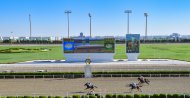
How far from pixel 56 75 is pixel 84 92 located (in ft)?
34.9

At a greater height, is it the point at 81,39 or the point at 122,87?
the point at 81,39

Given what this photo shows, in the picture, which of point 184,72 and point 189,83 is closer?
point 189,83

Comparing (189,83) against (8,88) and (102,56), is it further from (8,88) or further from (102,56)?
(102,56)

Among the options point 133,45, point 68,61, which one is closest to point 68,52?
point 68,61

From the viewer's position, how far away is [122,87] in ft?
119

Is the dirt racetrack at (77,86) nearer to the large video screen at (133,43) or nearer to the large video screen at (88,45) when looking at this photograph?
the large video screen at (88,45)

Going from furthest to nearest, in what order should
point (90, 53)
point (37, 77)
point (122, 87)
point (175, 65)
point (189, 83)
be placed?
point (90, 53) < point (175, 65) < point (37, 77) < point (189, 83) < point (122, 87)

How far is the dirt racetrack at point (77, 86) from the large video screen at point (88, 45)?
1958cm

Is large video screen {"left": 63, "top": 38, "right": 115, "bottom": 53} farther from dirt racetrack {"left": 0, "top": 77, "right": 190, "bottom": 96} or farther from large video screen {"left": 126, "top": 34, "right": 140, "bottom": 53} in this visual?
dirt racetrack {"left": 0, "top": 77, "right": 190, "bottom": 96}

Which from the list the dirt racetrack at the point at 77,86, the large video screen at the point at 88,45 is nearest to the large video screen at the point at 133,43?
the large video screen at the point at 88,45

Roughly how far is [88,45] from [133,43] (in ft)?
23.8

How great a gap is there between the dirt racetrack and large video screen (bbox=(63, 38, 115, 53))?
1958 centimetres

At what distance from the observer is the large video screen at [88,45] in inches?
2422

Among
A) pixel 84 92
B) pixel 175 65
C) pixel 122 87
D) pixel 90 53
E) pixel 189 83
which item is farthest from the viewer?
pixel 90 53
